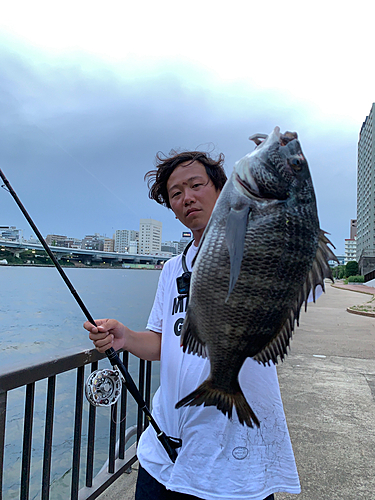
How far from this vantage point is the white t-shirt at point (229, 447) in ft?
3.83

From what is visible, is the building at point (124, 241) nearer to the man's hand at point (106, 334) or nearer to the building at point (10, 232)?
the building at point (10, 232)

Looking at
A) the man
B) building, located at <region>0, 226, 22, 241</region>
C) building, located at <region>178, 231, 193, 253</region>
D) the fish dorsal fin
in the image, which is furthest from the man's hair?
building, located at <region>0, 226, 22, 241</region>

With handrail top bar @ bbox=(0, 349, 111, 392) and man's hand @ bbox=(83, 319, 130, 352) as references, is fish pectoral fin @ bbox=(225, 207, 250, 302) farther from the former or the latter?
handrail top bar @ bbox=(0, 349, 111, 392)

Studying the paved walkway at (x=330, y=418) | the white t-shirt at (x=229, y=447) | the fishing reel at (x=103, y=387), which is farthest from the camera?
the paved walkway at (x=330, y=418)

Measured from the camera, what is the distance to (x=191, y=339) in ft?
Result: 3.51

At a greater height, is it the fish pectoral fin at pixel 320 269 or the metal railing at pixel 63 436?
the fish pectoral fin at pixel 320 269

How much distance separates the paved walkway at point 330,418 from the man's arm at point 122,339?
1.51m

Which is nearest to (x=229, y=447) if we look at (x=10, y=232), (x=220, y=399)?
(x=220, y=399)

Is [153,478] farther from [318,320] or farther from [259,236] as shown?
[318,320]

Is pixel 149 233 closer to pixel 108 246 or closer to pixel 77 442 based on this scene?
pixel 108 246

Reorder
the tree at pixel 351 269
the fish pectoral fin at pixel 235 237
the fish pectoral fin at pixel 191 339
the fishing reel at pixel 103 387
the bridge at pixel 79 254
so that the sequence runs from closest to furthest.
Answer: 1. the fish pectoral fin at pixel 235 237
2. the fish pectoral fin at pixel 191 339
3. the fishing reel at pixel 103 387
4. the bridge at pixel 79 254
5. the tree at pixel 351 269

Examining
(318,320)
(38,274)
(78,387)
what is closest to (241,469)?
(78,387)

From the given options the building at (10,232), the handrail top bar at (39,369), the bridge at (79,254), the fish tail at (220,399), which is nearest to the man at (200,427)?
the fish tail at (220,399)

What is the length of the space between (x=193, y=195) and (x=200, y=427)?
2.89 feet
